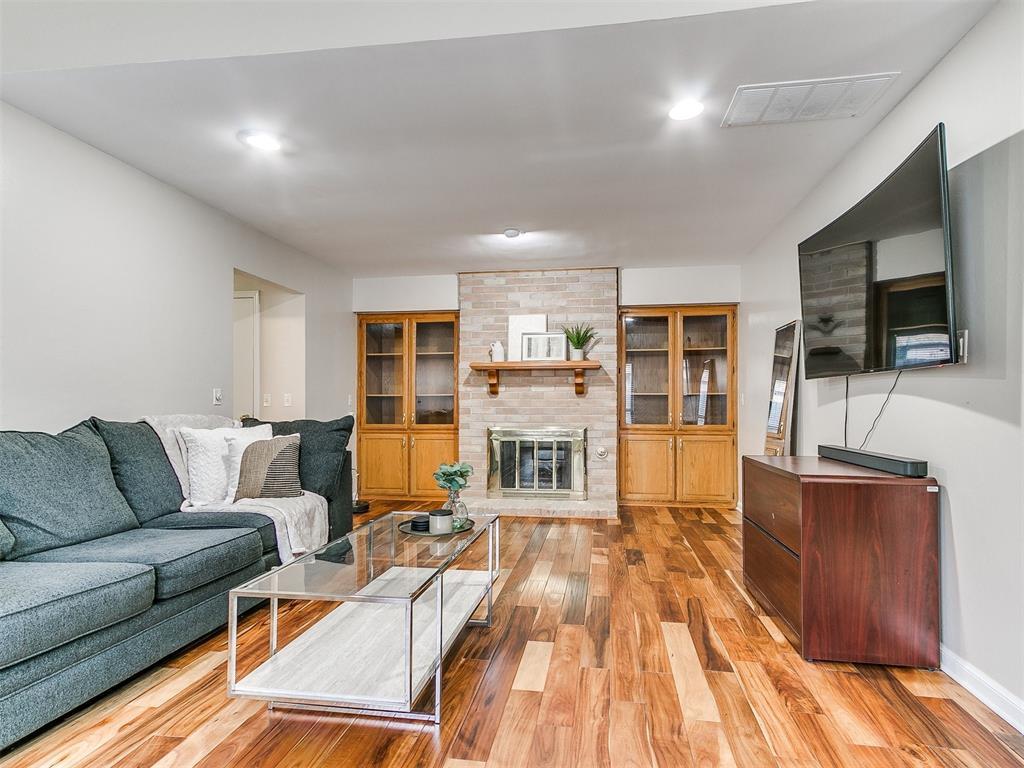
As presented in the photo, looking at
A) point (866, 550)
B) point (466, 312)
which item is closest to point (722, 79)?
point (866, 550)

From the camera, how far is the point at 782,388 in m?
4.06

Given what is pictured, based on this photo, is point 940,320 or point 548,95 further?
point 548,95

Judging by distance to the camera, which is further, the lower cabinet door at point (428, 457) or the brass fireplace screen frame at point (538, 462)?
the lower cabinet door at point (428, 457)

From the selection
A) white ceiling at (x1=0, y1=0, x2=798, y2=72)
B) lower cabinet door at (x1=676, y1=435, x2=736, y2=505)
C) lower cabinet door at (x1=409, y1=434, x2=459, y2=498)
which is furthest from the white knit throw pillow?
lower cabinet door at (x1=676, y1=435, x2=736, y2=505)

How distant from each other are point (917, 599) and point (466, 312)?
449 cm

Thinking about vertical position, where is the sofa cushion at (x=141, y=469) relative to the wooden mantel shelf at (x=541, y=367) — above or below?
below

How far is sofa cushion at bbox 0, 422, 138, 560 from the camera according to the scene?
2.21 meters

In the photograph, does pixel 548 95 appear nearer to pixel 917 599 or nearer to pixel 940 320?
pixel 940 320

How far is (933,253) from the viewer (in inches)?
82.4

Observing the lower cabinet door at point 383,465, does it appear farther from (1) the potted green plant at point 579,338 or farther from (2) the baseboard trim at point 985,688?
(2) the baseboard trim at point 985,688

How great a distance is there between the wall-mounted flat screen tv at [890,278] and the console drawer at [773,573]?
2.87ft

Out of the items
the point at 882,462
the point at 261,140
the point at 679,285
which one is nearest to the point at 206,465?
the point at 261,140

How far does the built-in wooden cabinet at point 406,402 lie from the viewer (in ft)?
20.4

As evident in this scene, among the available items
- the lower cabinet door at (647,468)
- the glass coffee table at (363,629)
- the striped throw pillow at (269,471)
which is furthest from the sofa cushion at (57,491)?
the lower cabinet door at (647,468)
